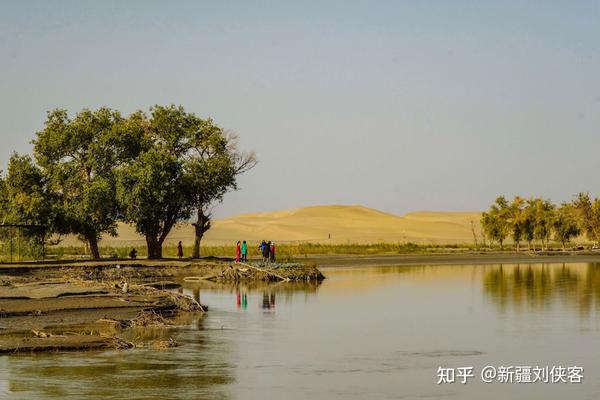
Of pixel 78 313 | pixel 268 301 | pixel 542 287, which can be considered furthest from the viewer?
pixel 542 287

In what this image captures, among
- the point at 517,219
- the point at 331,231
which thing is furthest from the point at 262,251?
the point at 331,231

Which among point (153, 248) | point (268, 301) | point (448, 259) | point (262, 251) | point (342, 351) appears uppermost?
point (153, 248)

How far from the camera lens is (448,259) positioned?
286 ft

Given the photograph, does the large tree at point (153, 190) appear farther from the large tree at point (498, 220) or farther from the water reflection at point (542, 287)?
the large tree at point (498, 220)

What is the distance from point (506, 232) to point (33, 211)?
57044 mm

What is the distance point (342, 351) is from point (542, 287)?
82.1 feet

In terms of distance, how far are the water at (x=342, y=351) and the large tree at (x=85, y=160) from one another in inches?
559

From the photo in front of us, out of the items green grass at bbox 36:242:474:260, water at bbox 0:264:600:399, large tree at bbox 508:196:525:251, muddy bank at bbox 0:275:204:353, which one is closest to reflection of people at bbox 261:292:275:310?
water at bbox 0:264:600:399

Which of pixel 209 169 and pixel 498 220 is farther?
pixel 498 220

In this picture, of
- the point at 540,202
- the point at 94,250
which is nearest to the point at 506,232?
the point at 540,202

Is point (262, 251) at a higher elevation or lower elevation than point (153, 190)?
lower

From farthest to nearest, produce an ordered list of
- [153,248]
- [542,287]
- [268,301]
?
[153,248]
[542,287]
[268,301]

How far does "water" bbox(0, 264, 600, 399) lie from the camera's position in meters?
20.2

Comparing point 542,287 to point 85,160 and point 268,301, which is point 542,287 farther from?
point 85,160
